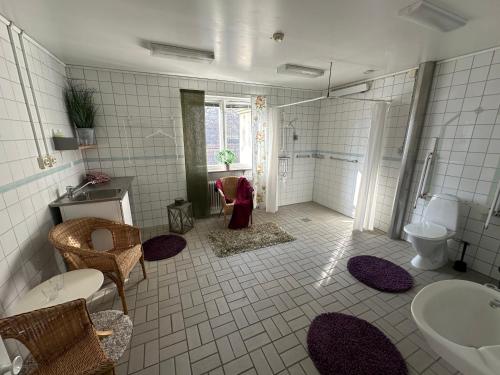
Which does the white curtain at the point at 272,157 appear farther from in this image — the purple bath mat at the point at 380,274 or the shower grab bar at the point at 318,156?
the purple bath mat at the point at 380,274

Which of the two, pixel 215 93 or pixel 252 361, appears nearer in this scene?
pixel 252 361

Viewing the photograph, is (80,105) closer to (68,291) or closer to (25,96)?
(25,96)

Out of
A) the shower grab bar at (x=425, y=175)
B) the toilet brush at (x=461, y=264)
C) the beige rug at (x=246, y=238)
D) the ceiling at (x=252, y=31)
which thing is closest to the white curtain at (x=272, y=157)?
the beige rug at (x=246, y=238)

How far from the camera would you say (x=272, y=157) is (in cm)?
402

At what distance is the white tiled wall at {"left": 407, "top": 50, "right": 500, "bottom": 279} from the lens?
2.29 meters

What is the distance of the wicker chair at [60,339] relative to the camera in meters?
1.11

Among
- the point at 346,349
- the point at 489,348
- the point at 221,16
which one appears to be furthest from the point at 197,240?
the point at 489,348

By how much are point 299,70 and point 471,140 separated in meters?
2.13

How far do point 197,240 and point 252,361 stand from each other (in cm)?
193

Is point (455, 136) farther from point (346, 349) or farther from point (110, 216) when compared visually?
point (110, 216)

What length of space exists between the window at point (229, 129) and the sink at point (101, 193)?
→ 1755 mm

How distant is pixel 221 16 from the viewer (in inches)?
64.5

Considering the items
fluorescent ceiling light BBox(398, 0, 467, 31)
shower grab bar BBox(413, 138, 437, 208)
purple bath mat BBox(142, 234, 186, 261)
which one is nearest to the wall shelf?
purple bath mat BBox(142, 234, 186, 261)

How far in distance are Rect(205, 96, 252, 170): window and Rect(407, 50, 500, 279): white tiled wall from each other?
2.75m
